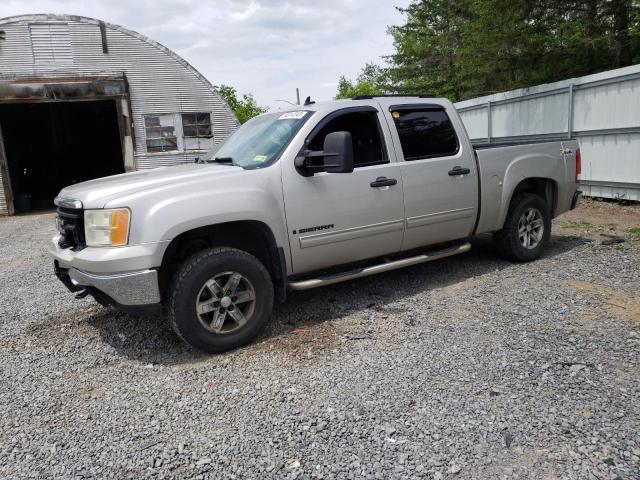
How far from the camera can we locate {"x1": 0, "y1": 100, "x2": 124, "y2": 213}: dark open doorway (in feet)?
66.9

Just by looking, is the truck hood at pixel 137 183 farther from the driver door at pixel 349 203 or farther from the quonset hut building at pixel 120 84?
the quonset hut building at pixel 120 84

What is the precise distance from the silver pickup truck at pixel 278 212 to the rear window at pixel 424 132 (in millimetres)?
14

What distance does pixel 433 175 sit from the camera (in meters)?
5.01

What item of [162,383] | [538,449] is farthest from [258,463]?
[538,449]

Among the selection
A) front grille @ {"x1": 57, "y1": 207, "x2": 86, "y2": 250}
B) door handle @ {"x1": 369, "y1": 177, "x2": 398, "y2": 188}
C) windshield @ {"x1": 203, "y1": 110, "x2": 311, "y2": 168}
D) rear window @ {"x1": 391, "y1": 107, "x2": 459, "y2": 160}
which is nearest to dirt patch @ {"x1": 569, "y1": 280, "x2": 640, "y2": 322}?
rear window @ {"x1": 391, "y1": 107, "x2": 459, "y2": 160}

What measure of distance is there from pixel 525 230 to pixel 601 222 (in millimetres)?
3358

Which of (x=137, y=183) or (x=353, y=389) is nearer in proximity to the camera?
(x=353, y=389)

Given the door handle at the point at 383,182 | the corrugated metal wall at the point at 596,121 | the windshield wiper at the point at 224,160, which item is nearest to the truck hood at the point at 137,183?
the windshield wiper at the point at 224,160

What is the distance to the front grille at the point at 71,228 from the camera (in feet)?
12.4

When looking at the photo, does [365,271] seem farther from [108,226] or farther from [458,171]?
[108,226]

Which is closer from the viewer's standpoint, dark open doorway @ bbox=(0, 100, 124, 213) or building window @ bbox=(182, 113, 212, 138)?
building window @ bbox=(182, 113, 212, 138)

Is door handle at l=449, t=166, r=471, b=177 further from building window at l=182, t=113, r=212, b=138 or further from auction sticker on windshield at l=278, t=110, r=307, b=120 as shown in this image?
building window at l=182, t=113, r=212, b=138

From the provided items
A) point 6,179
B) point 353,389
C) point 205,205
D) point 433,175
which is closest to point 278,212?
point 205,205

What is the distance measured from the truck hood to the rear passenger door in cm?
174
